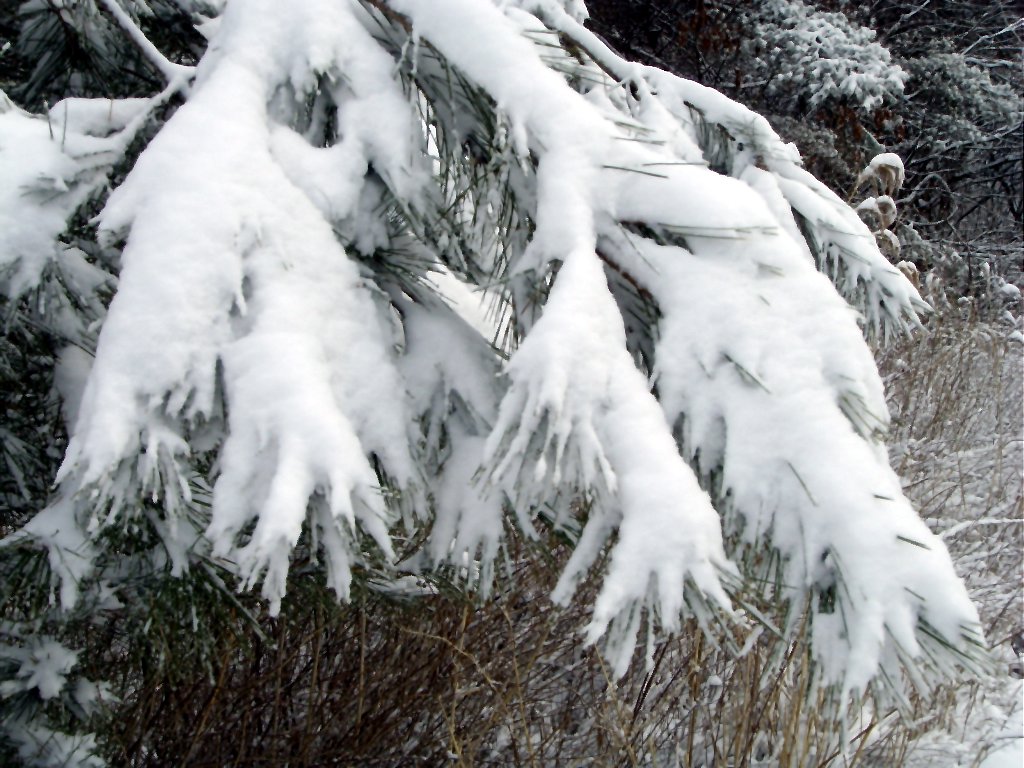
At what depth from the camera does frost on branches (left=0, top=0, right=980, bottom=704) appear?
2.56 feet

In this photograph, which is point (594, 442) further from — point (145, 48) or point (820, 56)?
point (820, 56)

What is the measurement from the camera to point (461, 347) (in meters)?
1.11

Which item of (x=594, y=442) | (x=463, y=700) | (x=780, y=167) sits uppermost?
(x=780, y=167)

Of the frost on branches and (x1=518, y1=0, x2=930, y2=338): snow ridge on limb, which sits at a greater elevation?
(x1=518, y1=0, x2=930, y2=338): snow ridge on limb

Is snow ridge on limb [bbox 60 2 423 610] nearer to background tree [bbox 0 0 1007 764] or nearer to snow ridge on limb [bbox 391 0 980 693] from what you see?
background tree [bbox 0 0 1007 764]

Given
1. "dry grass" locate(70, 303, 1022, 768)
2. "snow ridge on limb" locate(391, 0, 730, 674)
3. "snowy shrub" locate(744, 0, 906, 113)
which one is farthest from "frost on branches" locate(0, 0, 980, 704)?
"snowy shrub" locate(744, 0, 906, 113)

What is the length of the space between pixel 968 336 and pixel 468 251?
4.67 meters

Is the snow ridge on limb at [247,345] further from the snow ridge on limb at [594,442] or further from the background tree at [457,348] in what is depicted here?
the snow ridge on limb at [594,442]

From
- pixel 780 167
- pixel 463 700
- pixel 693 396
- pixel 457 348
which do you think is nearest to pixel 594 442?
pixel 693 396

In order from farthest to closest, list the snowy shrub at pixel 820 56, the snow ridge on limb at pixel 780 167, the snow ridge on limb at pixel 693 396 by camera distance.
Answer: the snowy shrub at pixel 820 56
the snow ridge on limb at pixel 780 167
the snow ridge on limb at pixel 693 396

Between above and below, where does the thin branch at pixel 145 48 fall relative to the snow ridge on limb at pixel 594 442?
below

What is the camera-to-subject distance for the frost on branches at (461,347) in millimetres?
780

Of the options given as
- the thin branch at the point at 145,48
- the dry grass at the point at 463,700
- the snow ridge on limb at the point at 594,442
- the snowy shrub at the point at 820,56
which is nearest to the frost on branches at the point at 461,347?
the snow ridge on limb at the point at 594,442

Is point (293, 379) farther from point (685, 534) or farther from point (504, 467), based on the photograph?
point (685, 534)
